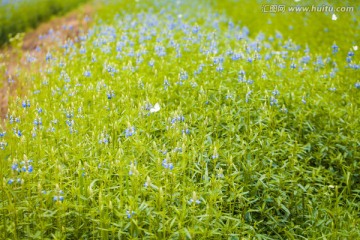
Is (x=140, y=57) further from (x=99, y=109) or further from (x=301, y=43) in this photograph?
(x=301, y=43)

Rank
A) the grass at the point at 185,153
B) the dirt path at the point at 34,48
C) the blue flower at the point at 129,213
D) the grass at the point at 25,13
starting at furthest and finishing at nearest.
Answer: the grass at the point at 25,13, the dirt path at the point at 34,48, the grass at the point at 185,153, the blue flower at the point at 129,213

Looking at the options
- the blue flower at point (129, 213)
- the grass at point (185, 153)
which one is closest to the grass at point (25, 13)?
the grass at point (185, 153)

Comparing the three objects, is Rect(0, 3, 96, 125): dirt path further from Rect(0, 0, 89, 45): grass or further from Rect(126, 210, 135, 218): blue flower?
Rect(126, 210, 135, 218): blue flower

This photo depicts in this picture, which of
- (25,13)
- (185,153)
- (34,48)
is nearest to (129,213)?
(185,153)

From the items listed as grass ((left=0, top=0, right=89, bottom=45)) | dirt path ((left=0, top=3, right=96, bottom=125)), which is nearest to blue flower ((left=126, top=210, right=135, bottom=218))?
dirt path ((left=0, top=3, right=96, bottom=125))

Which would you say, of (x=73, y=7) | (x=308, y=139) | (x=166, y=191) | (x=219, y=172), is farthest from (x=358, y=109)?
(x=73, y=7)

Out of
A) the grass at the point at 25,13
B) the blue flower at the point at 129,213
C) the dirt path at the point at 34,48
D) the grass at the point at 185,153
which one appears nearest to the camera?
the blue flower at the point at 129,213

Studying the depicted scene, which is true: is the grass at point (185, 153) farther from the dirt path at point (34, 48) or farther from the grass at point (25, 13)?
the grass at point (25, 13)
